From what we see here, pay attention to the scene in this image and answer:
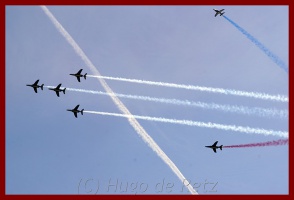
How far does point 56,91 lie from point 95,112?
55.1ft

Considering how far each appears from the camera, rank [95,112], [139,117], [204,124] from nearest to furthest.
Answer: [204,124]
[139,117]
[95,112]

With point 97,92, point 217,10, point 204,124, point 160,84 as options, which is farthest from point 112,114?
point 217,10

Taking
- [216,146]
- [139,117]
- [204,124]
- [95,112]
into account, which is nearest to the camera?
[204,124]

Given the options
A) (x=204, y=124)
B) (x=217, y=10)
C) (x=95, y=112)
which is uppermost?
(x=217, y=10)

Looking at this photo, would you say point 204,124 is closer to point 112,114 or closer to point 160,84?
point 160,84

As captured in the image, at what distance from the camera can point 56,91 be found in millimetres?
132375

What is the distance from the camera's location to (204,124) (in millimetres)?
105312

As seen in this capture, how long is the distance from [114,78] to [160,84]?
1022 centimetres

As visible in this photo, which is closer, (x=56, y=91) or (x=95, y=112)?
(x=95, y=112)

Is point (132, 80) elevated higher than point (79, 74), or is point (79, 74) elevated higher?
point (79, 74)

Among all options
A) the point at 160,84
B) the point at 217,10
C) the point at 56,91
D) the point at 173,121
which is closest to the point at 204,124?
the point at 173,121

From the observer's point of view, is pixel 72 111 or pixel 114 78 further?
pixel 72 111

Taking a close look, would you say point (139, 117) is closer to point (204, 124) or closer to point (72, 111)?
point (204, 124)

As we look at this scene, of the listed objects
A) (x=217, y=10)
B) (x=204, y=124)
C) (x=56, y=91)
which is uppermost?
(x=217, y=10)
